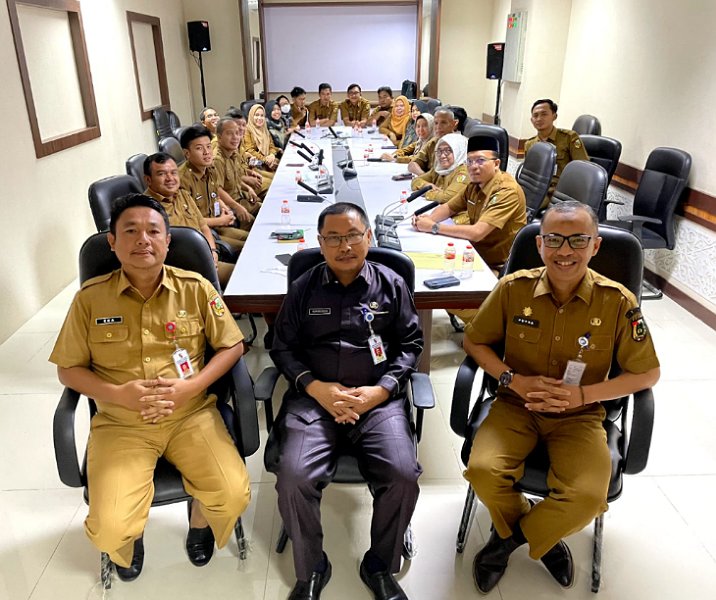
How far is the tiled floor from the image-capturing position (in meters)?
1.76

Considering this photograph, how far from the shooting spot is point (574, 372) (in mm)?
1675

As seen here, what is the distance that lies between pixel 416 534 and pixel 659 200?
10.0ft

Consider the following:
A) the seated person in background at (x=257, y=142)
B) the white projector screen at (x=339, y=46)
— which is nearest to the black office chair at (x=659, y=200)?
the seated person in background at (x=257, y=142)

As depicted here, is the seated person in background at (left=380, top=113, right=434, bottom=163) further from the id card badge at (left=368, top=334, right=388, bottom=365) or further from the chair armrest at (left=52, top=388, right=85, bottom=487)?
the chair armrest at (left=52, top=388, right=85, bottom=487)

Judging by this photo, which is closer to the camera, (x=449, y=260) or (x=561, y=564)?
(x=561, y=564)

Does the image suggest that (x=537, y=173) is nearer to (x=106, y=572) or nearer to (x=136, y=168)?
(x=136, y=168)

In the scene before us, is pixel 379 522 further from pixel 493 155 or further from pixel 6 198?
pixel 6 198

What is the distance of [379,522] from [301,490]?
0.85ft

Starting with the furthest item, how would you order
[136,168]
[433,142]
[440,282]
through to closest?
[433,142] → [136,168] → [440,282]

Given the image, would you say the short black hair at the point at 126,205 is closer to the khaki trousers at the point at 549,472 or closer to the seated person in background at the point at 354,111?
the khaki trousers at the point at 549,472

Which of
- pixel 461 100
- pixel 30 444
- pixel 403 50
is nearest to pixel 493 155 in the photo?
pixel 30 444

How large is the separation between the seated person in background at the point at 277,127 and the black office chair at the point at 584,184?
437 cm

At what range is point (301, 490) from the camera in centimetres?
159

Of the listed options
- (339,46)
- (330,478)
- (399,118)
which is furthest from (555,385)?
(339,46)
